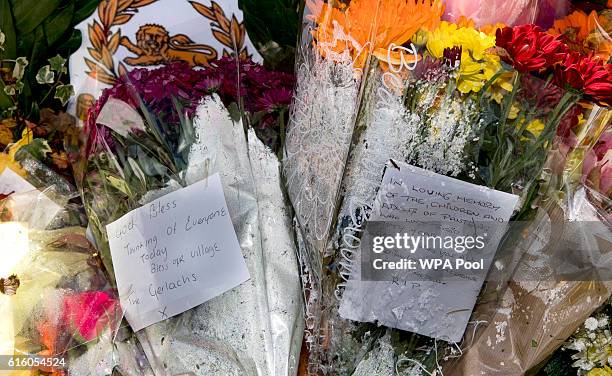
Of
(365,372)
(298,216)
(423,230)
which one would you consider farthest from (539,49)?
(365,372)

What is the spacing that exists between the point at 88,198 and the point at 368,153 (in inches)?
19.8

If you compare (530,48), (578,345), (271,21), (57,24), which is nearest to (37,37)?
(57,24)

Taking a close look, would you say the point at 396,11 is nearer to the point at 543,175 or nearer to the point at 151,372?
the point at 543,175

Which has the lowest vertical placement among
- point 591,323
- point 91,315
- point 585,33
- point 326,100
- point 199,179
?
point 91,315

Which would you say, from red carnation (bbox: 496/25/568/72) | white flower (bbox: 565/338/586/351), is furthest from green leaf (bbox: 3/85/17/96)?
white flower (bbox: 565/338/586/351)

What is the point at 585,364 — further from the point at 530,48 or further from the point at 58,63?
the point at 58,63

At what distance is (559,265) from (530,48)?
34 cm

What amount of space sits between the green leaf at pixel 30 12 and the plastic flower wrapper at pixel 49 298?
58 centimetres

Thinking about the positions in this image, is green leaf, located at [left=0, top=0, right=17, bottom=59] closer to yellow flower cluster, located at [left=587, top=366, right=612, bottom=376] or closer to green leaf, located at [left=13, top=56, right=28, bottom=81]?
green leaf, located at [left=13, top=56, right=28, bottom=81]

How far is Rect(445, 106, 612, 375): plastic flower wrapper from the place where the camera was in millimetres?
1056

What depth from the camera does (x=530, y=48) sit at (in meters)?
0.99

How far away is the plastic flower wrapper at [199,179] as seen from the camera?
1.13 metres

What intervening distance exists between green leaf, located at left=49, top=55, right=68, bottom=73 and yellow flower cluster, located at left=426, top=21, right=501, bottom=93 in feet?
2.95

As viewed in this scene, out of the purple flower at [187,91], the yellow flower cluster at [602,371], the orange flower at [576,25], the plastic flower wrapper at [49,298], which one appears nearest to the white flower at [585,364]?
the yellow flower cluster at [602,371]
